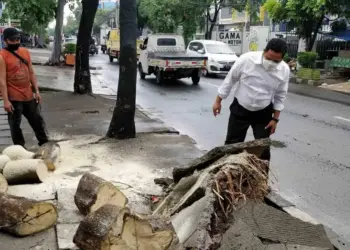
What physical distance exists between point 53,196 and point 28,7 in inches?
688

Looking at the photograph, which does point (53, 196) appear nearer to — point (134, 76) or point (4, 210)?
point (4, 210)

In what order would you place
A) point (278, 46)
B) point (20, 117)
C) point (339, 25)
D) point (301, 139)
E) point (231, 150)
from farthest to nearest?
1. point (339, 25)
2. point (301, 139)
3. point (20, 117)
4. point (278, 46)
5. point (231, 150)

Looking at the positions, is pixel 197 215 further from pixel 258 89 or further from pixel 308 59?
pixel 308 59

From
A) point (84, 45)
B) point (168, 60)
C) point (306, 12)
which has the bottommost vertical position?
point (168, 60)

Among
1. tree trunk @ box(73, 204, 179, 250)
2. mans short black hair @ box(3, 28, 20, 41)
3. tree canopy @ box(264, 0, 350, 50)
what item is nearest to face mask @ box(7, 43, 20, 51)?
mans short black hair @ box(3, 28, 20, 41)

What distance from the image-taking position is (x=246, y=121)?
16.2 ft

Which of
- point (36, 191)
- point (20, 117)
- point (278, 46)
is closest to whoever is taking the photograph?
point (278, 46)

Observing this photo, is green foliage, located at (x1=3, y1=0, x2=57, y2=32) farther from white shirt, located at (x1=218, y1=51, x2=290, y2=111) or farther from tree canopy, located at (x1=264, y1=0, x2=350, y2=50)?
white shirt, located at (x1=218, y1=51, x2=290, y2=111)

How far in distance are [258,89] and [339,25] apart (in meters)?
19.7

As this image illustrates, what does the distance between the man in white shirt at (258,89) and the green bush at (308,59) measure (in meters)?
16.4

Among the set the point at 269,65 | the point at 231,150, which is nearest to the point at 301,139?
the point at 269,65

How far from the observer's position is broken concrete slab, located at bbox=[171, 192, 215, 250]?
3174mm

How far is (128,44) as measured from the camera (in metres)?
7.10

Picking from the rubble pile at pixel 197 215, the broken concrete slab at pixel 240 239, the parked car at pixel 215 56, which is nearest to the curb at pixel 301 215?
the rubble pile at pixel 197 215
